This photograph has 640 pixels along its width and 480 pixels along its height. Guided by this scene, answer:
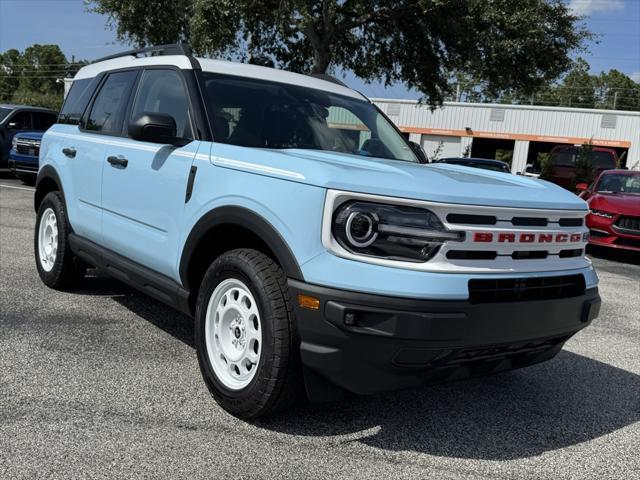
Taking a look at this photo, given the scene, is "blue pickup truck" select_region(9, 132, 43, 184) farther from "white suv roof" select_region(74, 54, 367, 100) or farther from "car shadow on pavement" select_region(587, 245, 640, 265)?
"car shadow on pavement" select_region(587, 245, 640, 265)

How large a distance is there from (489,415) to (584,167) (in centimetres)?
1764

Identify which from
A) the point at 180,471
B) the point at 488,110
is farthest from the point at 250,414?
the point at 488,110

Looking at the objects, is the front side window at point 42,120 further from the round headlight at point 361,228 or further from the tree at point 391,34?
the round headlight at point 361,228

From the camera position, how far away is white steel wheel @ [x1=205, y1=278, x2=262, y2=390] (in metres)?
3.18

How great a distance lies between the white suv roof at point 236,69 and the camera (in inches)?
159

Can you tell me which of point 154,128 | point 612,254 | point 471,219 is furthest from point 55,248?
point 612,254

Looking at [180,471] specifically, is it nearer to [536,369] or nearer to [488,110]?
[536,369]

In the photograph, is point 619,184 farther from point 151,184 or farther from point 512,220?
point 151,184

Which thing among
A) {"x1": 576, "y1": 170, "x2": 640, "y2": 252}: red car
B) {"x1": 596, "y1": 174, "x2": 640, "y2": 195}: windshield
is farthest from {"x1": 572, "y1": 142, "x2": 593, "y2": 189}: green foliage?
{"x1": 576, "y1": 170, "x2": 640, "y2": 252}: red car

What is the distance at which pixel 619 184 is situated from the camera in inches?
454

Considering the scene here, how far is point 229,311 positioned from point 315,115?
60.4 inches

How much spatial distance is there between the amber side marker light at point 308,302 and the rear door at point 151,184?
1.15m

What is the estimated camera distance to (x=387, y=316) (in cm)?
265

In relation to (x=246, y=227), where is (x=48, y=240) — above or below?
below
